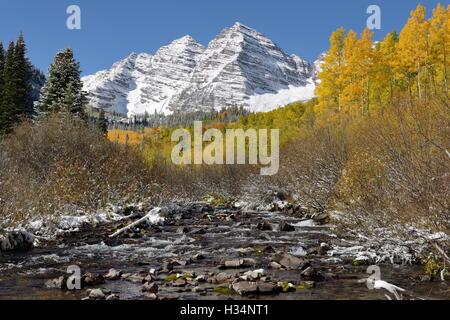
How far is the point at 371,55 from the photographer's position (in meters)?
54.5

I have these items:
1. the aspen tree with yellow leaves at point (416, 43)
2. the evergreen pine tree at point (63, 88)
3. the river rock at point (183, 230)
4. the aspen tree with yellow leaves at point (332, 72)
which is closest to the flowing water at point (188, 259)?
the river rock at point (183, 230)

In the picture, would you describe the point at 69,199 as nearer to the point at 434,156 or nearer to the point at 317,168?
the point at 317,168

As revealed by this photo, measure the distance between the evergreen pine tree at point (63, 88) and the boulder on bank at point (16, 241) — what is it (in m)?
29.0

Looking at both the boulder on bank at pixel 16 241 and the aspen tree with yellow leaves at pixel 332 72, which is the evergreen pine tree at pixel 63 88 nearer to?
the aspen tree with yellow leaves at pixel 332 72

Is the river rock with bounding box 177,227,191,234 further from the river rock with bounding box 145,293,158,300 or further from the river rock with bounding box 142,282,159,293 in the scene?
the river rock with bounding box 145,293,158,300

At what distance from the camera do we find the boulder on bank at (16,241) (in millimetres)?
17969

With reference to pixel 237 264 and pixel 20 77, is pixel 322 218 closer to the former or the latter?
pixel 237 264

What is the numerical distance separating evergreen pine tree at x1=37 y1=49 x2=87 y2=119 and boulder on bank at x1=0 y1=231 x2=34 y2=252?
2895cm

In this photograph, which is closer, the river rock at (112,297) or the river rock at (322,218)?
the river rock at (112,297)

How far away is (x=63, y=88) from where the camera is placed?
48625 millimetres

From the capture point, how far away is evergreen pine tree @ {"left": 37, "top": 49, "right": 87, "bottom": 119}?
1848 inches

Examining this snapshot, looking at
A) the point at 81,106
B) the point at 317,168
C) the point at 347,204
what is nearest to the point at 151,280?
the point at 347,204

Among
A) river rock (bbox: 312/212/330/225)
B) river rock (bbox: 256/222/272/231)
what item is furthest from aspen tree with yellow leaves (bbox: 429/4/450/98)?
river rock (bbox: 256/222/272/231)

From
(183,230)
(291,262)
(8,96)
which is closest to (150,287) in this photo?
(291,262)
